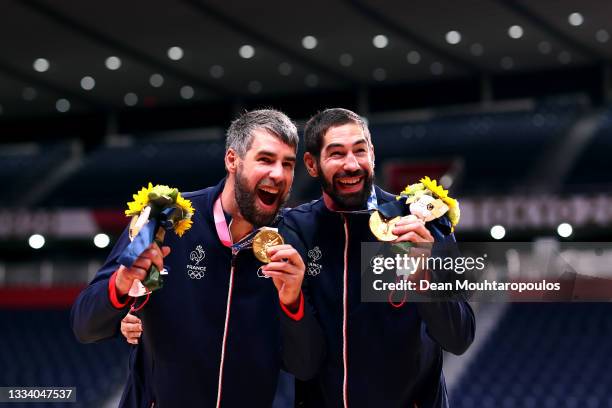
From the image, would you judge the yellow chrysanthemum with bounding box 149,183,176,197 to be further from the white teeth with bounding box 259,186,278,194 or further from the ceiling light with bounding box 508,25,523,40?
the ceiling light with bounding box 508,25,523,40

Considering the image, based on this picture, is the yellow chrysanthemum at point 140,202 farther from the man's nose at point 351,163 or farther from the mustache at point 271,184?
the man's nose at point 351,163

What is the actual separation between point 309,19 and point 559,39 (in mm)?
4828

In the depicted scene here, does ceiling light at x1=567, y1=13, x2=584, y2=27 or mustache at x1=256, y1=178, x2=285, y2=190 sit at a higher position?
ceiling light at x1=567, y1=13, x2=584, y2=27

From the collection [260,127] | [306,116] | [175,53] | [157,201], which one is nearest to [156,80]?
[175,53]

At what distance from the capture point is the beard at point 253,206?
2.65 metres

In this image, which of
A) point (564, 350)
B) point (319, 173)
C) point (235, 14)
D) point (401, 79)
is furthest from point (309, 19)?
point (319, 173)

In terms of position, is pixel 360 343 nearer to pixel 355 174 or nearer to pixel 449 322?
pixel 449 322

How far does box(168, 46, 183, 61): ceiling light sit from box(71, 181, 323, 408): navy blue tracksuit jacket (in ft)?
46.2

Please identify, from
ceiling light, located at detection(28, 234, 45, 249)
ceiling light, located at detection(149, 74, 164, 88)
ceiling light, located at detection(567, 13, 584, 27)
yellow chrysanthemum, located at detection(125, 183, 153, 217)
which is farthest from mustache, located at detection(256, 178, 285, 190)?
ceiling light, located at detection(149, 74, 164, 88)

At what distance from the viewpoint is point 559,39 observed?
52.7ft

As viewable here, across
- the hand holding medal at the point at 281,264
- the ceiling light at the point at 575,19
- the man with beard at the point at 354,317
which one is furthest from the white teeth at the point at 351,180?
the ceiling light at the point at 575,19

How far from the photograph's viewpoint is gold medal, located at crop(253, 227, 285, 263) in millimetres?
2391

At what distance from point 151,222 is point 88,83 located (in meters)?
17.2

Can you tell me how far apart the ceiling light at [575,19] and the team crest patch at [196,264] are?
13115mm
